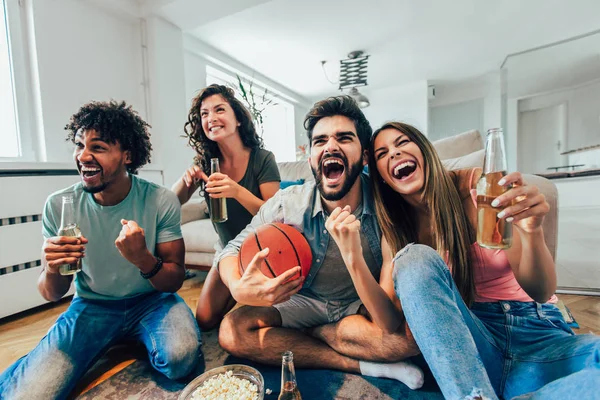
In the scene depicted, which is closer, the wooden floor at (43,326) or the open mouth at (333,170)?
the open mouth at (333,170)

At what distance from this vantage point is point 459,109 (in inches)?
268

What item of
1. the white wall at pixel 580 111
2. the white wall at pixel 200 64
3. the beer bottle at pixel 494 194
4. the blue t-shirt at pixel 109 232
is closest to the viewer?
the beer bottle at pixel 494 194

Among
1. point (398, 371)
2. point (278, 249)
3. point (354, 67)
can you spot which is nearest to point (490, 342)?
point (398, 371)

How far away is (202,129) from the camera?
5.94ft

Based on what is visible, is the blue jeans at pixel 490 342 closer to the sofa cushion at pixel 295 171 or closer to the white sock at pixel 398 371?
the white sock at pixel 398 371

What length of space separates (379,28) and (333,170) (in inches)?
149

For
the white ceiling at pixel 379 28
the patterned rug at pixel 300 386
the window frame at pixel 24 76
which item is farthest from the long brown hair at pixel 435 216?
the window frame at pixel 24 76

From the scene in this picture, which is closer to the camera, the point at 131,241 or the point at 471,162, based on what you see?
the point at 131,241

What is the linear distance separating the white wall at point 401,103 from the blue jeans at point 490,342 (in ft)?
18.4

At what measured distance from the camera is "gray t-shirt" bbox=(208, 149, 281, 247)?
69.6 inches

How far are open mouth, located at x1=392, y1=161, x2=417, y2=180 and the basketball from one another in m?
0.46

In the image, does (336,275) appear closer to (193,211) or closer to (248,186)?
(248,186)

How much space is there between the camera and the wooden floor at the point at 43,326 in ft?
4.95

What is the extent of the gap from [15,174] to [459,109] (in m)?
7.66
